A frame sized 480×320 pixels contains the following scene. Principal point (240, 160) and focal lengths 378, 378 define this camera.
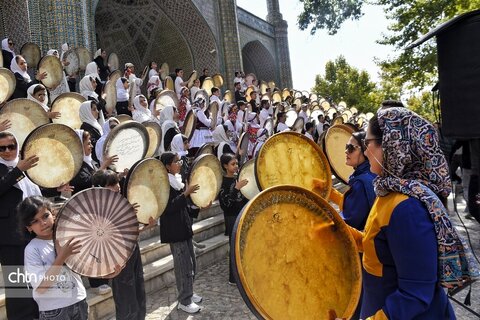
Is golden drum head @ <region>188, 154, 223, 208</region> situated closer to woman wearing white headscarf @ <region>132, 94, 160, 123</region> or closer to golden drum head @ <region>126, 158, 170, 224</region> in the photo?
golden drum head @ <region>126, 158, 170, 224</region>

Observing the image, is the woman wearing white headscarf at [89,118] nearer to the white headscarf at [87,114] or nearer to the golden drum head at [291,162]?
the white headscarf at [87,114]

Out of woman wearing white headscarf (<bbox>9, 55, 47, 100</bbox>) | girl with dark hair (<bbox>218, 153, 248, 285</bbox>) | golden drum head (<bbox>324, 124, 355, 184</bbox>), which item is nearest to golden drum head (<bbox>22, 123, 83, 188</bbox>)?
girl with dark hair (<bbox>218, 153, 248, 285</bbox>)

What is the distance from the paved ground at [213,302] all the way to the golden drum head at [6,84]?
4.07m

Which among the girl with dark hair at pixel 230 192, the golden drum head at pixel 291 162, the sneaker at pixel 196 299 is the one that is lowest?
the sneaker at pixel 196 299

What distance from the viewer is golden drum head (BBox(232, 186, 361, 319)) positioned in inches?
61.3

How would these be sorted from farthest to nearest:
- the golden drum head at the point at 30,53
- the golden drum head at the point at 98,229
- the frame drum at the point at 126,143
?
the golden drum head at the point at 30,53, the frame drum at the point at 126,143, the golden drum head at the point at 98,229

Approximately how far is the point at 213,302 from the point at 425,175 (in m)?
3.30

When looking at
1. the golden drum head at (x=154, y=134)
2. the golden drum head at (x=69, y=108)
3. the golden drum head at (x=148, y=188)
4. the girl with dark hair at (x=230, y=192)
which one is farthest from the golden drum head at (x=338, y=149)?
the golden drum head at (x=69, y=108)

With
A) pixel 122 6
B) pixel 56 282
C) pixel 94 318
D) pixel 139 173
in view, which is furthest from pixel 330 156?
pixel 122 6

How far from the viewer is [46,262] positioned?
2.38 metres

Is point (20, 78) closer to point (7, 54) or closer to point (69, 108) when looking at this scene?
point (7, 54)

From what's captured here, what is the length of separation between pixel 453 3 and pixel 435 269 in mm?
13660

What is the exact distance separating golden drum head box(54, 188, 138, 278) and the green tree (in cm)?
1226

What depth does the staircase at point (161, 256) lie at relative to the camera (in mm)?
3693
